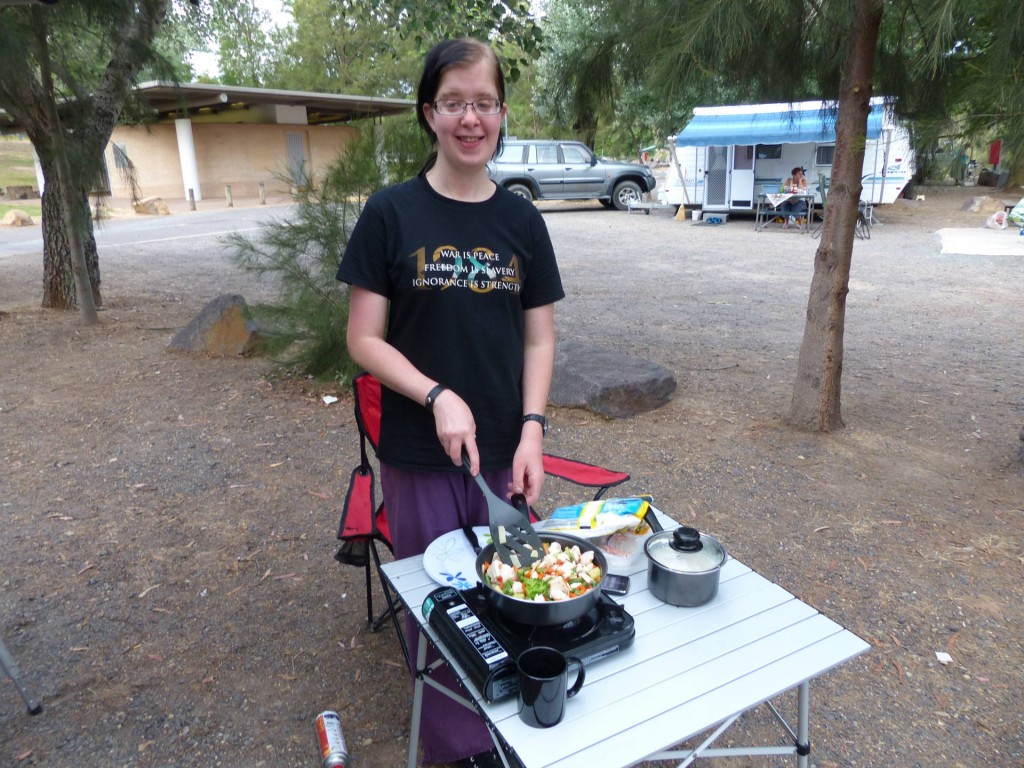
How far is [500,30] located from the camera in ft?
19.0

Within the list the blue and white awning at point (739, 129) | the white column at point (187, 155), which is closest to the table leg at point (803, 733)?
the blue and white awning at point (739, 129)

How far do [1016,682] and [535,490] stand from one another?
1703 mm

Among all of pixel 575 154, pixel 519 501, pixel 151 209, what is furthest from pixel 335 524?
pixel 151 209

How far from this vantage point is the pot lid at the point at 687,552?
1.61 metres

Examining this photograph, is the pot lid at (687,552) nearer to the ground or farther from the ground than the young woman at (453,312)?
nearer to the ground

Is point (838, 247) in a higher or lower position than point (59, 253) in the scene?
higher

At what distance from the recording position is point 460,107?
5.22 feet

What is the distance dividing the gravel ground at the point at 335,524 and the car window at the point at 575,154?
10888 millimetres

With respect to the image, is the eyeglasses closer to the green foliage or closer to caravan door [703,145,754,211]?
the green foliage

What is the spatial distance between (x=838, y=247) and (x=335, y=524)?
2.78 metres

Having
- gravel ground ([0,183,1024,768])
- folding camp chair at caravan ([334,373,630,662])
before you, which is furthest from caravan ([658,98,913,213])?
folding camp chair at caravan ([334,373,630,662])

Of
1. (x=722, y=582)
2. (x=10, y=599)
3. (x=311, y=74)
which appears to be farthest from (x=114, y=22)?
(x=311, y=74)

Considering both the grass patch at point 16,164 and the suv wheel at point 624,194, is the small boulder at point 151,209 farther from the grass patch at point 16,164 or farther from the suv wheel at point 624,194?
the suv wheel at point 624,194

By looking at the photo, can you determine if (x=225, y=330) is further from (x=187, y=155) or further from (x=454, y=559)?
(x=187, y=155)
